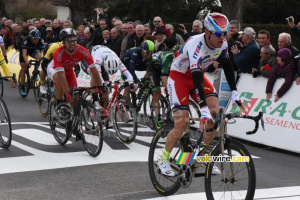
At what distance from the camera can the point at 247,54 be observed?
35.8 feet

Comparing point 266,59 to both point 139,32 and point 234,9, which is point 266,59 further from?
point 234,9

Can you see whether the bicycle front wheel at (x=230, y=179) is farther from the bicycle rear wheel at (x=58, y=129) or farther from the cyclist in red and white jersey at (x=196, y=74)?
the bicycle rear wheel at (x=58, y=129)

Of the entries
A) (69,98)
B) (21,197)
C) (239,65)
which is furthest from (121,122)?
(21,197)

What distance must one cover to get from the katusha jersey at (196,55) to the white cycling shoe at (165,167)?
112cm

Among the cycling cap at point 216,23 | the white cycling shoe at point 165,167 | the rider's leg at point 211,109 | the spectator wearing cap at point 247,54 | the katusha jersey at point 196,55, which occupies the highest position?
the cycling cap at point 216,23

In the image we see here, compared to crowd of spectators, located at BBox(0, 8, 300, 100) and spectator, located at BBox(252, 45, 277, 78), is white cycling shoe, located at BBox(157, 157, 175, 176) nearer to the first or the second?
crowd of spectators, located at BBox(0, 8, 300, 100)

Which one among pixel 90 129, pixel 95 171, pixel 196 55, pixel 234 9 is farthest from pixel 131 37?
pixel 234 9

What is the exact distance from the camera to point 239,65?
10906 mm

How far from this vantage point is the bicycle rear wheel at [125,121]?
9523 mm

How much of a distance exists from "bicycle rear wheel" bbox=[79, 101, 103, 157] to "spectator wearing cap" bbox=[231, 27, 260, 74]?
3699 millimetres

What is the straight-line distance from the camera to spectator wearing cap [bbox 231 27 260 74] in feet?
35.6

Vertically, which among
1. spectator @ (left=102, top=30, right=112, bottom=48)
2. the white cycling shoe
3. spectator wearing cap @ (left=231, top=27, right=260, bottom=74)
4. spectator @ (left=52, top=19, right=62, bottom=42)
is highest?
spectator wearing cap @ (left=231, top=27, right=260, bottom=74)

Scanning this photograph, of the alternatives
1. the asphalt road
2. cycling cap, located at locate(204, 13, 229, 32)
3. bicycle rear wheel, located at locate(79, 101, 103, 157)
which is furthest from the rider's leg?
bicycle rear wheel, located at locate(79, 101, 103, 157)

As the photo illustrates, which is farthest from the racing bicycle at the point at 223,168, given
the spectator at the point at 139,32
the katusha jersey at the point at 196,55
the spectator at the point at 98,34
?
the spectator at the point at 98,34
